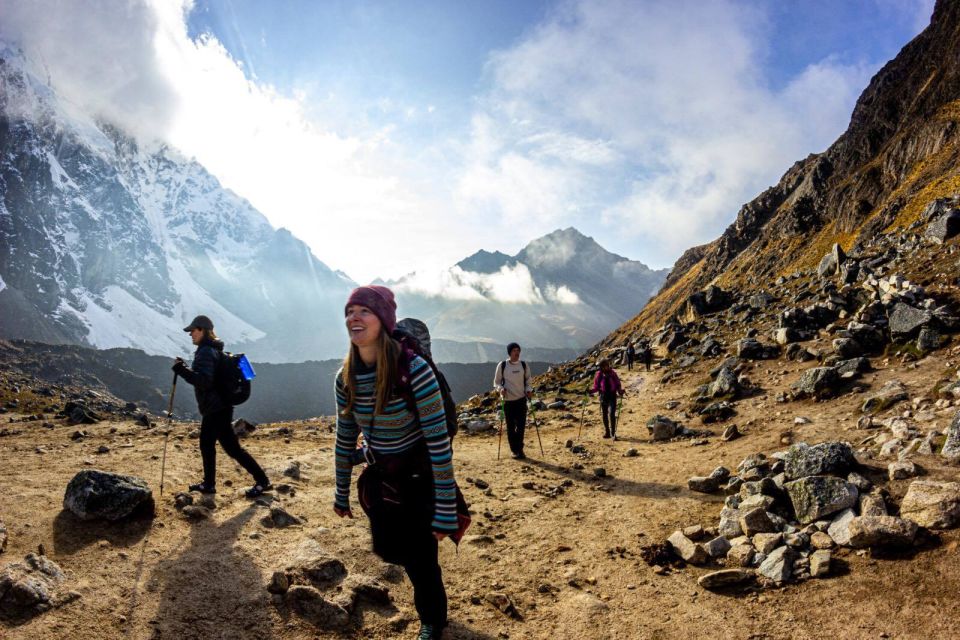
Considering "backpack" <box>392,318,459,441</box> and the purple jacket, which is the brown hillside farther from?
"backpack" <box>392,318,459,441</box>

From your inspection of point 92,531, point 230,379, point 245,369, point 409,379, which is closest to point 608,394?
point 245,369

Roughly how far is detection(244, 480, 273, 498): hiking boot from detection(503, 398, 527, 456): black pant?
20.6 ft

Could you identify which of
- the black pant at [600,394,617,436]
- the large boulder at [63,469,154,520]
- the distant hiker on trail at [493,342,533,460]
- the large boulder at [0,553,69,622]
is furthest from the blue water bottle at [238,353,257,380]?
the black pant at [600,394,617,436]

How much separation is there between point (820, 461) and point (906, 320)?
948cm

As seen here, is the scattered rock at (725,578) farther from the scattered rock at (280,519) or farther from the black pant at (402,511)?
the scattered rock at (280,519)

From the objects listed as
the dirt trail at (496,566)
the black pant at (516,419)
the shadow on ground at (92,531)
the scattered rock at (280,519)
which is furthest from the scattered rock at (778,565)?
the black pant at (516,419)

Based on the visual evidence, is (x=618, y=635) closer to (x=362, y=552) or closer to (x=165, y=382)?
(x=362, y=552)

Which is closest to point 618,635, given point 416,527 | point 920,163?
point 416,527

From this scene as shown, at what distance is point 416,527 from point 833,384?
12.3 meters

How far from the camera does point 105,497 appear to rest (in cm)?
598

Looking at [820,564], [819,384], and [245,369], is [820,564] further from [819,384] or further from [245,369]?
[819,384]

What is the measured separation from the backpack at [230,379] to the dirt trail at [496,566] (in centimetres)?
169

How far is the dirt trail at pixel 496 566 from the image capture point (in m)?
4.41

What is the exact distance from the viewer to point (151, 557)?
5.44 metres
